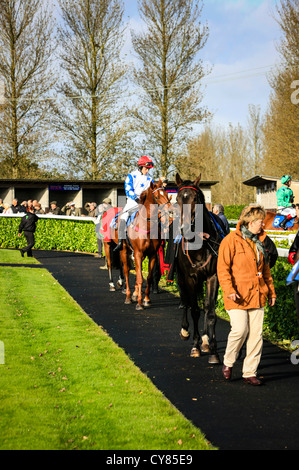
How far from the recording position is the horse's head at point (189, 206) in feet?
24.4

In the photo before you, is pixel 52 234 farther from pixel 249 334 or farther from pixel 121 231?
pixel 249 334

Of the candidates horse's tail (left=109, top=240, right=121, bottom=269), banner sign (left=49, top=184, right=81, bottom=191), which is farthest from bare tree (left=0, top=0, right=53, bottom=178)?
horse's tail (left=109, top=240, right=121, bottom=269)

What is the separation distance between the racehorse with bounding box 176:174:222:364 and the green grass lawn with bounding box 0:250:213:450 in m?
1.11

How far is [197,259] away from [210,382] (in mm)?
1882

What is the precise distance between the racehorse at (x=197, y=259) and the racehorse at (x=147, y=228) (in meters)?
2.82

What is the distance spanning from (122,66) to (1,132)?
8.66 metres

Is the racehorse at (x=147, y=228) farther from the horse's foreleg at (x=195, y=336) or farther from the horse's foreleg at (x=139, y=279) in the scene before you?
the horse's foreleg at (x=195, y=336)

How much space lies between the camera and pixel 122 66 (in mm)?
38562

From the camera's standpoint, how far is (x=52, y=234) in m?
27.0

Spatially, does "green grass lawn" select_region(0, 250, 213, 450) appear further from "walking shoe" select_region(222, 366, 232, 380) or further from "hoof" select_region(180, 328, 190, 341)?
"hoof" select_region(180, 328, 190, 341)

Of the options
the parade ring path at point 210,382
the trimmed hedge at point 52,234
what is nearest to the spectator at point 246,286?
the parade ring path at point 210,382

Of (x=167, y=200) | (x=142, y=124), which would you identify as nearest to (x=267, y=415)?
(x=167, y=200)

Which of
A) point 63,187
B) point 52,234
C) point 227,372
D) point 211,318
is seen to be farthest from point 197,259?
point 63,187

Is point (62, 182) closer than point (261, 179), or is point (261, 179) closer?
point (261, 179)
